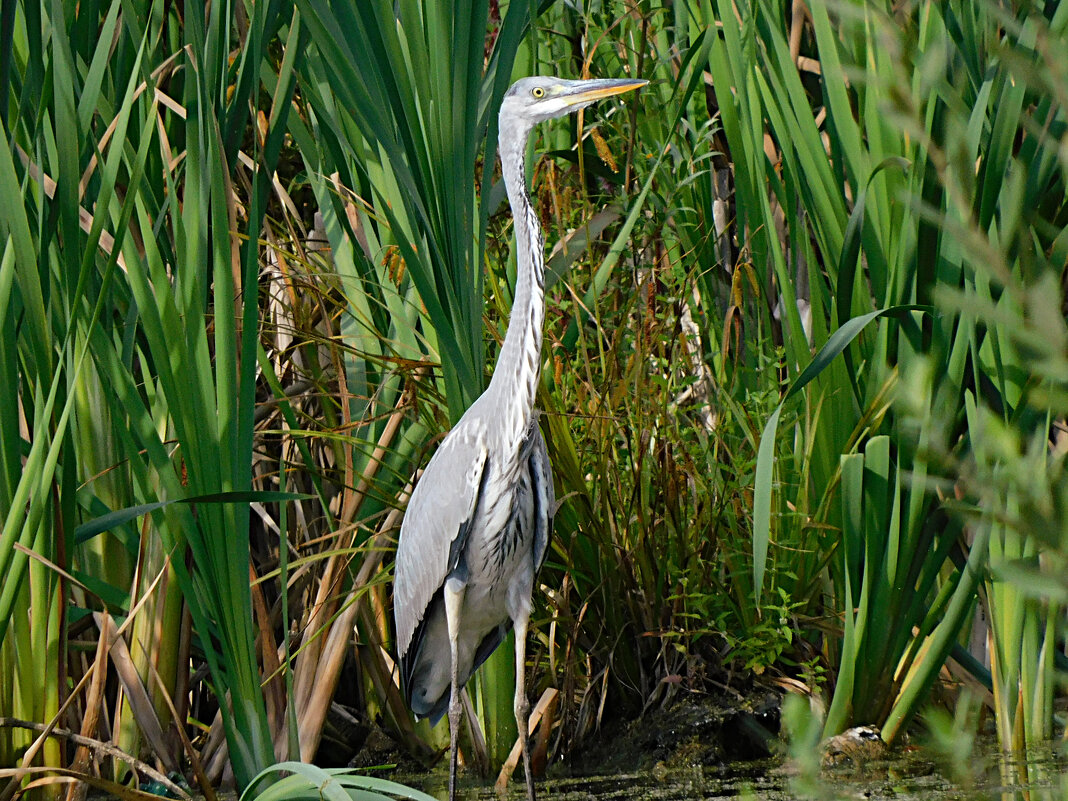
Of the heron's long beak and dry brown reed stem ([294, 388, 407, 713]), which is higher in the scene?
the heron's long beak

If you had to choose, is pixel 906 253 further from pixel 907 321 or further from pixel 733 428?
pixel 733 428

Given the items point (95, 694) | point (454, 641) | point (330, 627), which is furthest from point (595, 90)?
point (95, 694)

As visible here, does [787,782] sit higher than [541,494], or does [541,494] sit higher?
[541,494]

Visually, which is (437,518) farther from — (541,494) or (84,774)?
(84,774)

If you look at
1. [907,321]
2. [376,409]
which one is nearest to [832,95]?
[907,321]

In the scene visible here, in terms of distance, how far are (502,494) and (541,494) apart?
0.26 feet

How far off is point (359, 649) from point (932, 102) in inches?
67.7

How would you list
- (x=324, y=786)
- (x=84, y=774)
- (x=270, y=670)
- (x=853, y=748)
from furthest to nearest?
(x=270, y=670)
(x=853, y=748)
(x=84, y=774)
(x=324, y=786)

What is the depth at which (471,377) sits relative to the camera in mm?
2270

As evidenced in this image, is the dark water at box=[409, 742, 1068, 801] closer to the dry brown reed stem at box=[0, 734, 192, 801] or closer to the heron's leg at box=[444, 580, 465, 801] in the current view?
the heron's leg at box=[444, 580, 465, 801]

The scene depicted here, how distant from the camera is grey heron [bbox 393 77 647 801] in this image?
2.19 meters

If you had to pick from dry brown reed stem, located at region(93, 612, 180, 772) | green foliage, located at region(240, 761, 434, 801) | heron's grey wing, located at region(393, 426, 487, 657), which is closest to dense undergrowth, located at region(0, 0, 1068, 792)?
dry brown reed stem, located at region(93, 612, 180, 772)

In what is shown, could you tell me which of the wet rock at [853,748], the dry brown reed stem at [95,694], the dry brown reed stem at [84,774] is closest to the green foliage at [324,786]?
the dry brown reed stem at [84,774]

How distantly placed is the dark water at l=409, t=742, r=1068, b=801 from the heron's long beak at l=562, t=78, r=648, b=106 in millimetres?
1315
